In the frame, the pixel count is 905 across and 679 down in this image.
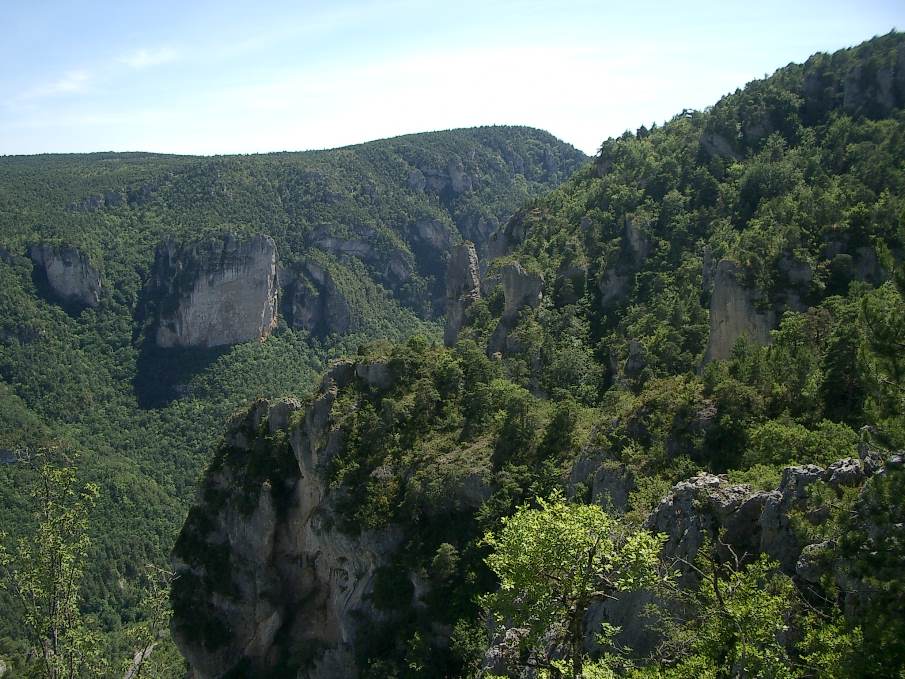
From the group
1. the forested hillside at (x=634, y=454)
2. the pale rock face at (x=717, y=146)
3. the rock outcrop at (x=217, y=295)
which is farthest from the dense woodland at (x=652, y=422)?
the rock outcrop at (x=217, y=295)

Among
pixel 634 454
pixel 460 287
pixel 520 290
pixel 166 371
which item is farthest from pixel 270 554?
pixel 166 371

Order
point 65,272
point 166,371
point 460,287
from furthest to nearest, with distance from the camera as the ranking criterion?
point 65,272, point 166,371, point 460,287

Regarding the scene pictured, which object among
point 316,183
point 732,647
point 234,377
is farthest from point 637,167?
point 316,183

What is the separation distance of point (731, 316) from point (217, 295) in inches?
4136

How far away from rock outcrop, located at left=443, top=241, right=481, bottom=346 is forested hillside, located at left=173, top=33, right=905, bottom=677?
14.7 inches

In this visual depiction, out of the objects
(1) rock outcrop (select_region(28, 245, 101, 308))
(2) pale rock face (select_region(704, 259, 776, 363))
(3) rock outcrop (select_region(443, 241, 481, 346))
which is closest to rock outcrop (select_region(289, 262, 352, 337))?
(1) rock outcrop (select_region(28, 245, 101, 308))

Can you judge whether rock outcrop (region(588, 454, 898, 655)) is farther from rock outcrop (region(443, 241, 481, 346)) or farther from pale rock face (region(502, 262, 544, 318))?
rock outcrop (region(443, 241, 481, 346))

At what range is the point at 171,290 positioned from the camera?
13525cm

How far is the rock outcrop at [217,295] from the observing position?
427ft

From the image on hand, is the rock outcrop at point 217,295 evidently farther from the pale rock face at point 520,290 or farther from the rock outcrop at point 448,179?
the pale rock face at point 520,290

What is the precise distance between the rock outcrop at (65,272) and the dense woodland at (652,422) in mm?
42320

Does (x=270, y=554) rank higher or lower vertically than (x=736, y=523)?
lower

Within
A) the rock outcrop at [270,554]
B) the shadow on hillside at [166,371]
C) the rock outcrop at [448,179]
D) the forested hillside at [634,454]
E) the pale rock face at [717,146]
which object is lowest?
the shadow on hillside at [166,371]

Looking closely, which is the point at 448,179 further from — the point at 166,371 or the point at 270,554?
the point at 270,554
